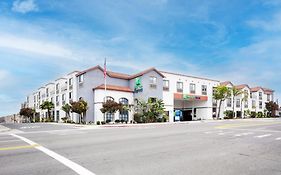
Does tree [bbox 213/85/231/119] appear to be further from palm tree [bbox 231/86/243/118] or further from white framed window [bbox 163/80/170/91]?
white framed window [bbox 163/80/170/91]

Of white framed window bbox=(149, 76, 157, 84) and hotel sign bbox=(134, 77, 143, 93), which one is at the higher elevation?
white framed window bbox=(149, 76, 157, 84)

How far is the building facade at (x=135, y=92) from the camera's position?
40531 millimetres

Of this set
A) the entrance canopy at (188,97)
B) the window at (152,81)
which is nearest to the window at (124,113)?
the window at (152,81)

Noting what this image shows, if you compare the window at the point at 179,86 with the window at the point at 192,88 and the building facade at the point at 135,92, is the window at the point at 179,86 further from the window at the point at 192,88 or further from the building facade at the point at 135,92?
the window at the point at 192,88

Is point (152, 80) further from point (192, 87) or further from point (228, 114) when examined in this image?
point (228, 114)

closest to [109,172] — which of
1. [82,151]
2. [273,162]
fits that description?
[82,151]

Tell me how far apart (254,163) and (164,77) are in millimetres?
38976

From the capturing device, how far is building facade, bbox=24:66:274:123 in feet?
133

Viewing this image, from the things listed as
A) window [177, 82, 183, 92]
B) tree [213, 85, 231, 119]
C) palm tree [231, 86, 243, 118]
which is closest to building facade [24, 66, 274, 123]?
window [177, 82, 183, 92]

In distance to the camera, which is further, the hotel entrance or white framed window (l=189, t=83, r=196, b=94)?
the hotel entrance

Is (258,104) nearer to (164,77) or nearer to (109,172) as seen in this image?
(164,77)

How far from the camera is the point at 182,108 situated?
56750mm

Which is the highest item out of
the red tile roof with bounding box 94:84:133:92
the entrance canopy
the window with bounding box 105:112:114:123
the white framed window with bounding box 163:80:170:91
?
the white framed window with bounding box 163:80:170:91

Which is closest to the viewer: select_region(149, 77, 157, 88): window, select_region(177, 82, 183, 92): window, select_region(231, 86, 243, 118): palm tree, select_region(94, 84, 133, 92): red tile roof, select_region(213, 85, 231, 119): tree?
select_region(94, 84, 133, 92): red tile roof
